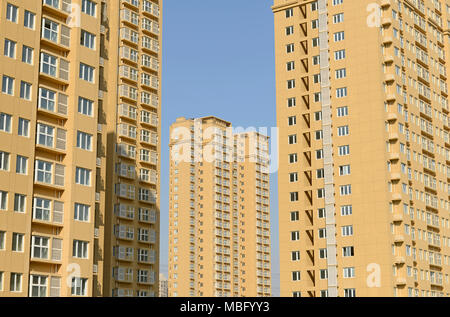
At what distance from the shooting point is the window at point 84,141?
5412 centimetres

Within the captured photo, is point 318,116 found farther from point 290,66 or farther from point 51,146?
point 51,146

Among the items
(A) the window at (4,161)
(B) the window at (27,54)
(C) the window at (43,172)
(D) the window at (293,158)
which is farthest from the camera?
(D) the window at (293,158)

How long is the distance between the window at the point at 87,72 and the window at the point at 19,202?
1125cm

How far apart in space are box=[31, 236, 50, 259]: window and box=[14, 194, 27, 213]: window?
2297mm

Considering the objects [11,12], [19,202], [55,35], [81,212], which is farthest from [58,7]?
[81,212]

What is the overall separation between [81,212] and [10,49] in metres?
13.3

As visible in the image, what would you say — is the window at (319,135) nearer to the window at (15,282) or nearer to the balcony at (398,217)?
the balcony at (398,217)

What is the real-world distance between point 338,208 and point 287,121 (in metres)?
13.5

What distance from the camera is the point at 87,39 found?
185 ft

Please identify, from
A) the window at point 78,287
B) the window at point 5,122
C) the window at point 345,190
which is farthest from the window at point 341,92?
the window at point 5,122

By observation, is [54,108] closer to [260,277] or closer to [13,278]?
[13,278]

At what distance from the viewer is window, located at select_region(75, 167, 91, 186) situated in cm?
5362

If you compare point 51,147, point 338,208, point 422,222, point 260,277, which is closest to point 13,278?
point 51,147

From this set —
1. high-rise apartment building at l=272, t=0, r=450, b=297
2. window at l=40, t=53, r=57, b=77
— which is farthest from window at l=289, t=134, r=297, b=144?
window at l=40, t=53, r=57, b=77
